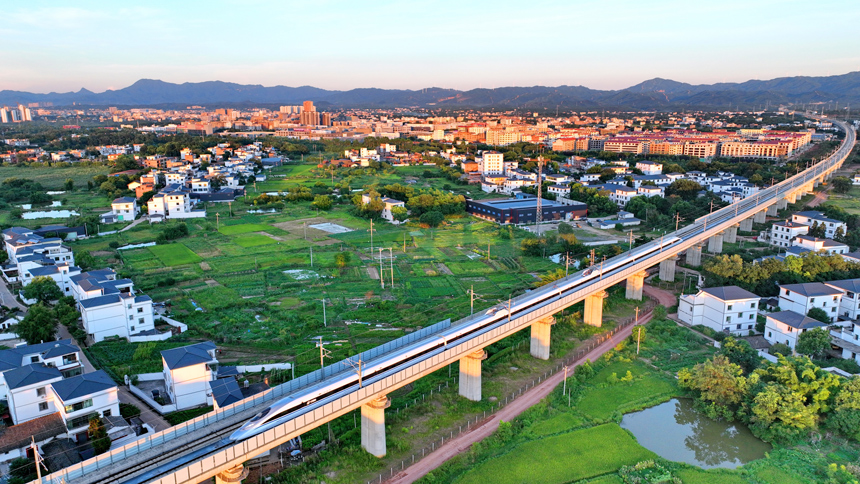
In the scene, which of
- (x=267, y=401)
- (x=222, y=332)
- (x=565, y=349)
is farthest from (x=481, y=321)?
(x=222, y=332)

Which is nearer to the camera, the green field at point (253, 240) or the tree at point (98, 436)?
the tree at point (98, 436)

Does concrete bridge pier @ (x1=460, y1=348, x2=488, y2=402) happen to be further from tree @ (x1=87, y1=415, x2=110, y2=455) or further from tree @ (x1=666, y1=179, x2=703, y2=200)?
tree @ (x1=666, y1=179, x2=703, y2=200)

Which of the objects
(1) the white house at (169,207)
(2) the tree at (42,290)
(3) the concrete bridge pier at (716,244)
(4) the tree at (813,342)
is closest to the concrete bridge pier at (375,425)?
(4) the tree at (813,342)

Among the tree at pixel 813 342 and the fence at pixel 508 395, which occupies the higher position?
the tree at pixel 813 342

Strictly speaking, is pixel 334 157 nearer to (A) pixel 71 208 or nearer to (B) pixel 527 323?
(A) pixel 71 208

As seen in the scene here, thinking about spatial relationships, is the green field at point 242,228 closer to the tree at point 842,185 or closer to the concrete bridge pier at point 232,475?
the concrete bridge pier at point 232,475

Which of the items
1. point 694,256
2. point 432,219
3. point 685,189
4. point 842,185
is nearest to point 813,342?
point 694,256

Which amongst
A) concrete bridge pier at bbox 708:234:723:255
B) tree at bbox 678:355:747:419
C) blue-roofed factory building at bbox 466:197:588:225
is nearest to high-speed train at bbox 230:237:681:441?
tree at bbox 678:355:747:419
